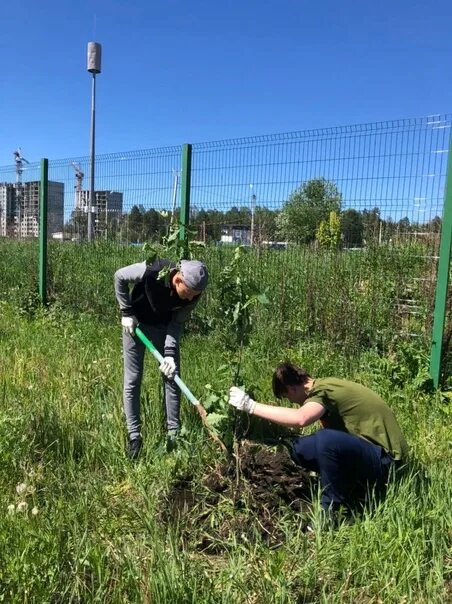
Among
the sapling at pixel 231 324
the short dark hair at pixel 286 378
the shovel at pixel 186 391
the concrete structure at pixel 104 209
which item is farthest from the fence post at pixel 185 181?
the short dark hair at pixel 286 378

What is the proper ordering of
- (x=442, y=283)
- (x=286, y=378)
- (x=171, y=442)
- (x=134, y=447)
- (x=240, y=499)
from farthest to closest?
(x=442, y=283), (x=134, y=447), (x=171, y=442), (x=286, y=378), (x=240, y=499)

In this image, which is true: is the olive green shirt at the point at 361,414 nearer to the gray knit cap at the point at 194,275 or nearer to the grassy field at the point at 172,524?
the grassy field at the point at 172,524

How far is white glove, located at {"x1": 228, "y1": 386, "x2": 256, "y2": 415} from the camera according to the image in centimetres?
302

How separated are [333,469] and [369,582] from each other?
62 centimetres

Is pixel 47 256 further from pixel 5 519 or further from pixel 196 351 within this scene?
pixel 5 519

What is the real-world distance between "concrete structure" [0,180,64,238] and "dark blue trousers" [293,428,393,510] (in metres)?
7.01

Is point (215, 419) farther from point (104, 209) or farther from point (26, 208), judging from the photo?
point (26, 208)

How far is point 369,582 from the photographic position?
237 cm

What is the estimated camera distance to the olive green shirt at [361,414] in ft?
10.00

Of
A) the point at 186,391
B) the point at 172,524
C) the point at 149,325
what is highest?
the point at 149,325

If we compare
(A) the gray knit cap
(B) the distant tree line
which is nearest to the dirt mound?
(A) the gray knit cap

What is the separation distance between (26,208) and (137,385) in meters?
7.28

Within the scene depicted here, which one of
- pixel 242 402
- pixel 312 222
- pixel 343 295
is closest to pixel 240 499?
pixel 242 402

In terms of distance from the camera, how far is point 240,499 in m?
2.89
